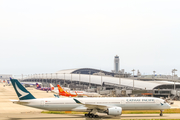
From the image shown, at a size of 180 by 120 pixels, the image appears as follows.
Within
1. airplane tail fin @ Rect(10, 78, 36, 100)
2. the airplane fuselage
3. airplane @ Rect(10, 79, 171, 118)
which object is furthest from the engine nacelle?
airplane tail fin @ Rect(10, 78, 36, 100)

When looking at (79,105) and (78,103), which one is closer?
(78,103)

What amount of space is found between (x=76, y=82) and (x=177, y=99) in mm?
105940

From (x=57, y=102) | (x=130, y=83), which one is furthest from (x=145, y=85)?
(x=57, y=102)

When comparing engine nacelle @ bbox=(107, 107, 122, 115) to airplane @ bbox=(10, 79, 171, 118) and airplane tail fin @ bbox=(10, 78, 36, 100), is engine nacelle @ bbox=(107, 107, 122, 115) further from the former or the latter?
airplane tail fin @ bbox=(10, 78, 36, 100)

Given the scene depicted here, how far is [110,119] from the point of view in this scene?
38.7 m

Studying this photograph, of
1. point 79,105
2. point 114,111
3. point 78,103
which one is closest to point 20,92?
point 78,103

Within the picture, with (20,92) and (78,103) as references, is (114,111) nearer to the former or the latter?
(78,103)

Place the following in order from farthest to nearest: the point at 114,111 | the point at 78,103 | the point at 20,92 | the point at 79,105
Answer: the point at 79,105 → the point at 20,92 → the point at 78,103 → the point at 114,111

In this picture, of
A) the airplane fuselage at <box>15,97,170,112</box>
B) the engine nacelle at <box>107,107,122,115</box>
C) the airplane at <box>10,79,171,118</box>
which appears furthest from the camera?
the airplane fuselage at <box>15,97,170,112</box>

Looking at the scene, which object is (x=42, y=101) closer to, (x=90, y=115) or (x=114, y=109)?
(x=90, y=115)

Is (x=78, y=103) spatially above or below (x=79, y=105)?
above

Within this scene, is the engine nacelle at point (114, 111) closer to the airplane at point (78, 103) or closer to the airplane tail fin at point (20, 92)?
the airplane at point (78, 103)

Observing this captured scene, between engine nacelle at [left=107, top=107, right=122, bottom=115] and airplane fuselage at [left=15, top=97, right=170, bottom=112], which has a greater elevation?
airplane fuselage at [left=15, top=97, right=170, bottom=112]

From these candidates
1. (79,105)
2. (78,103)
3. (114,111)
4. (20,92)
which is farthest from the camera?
(79,105)
